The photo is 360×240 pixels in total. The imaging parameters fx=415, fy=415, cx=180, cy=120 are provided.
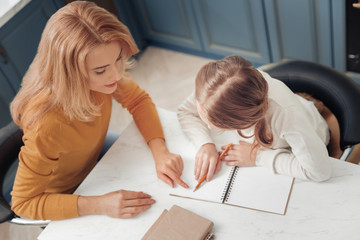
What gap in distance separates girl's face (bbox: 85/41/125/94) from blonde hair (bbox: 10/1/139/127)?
2cm

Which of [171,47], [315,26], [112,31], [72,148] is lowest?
[171,47]

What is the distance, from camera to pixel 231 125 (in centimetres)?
123

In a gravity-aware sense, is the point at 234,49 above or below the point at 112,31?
below

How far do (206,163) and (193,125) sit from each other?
0.18 metres

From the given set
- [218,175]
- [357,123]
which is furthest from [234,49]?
[218,175]

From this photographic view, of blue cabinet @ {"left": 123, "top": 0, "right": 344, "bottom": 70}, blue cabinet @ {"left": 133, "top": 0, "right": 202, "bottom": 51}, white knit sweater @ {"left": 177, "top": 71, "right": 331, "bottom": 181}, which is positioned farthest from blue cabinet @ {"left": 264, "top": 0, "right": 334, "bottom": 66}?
white knit sweater @ {"left": 177, "top": 71, "right": 331, "bottom": 181}

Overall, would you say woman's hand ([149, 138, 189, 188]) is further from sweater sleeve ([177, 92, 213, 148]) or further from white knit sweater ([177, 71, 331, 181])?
white knit sweater ([177, 71, 331, 181])

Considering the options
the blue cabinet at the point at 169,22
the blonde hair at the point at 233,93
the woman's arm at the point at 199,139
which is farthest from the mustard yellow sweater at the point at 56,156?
the blue cabinet at the point at 169,22

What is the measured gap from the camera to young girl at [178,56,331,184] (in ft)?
3.85

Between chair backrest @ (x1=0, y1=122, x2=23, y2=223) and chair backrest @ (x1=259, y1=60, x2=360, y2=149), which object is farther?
chair backrest @ (x1=0, y1=122, x2=23, y2=223)

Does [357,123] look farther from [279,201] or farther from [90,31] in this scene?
[90,31]

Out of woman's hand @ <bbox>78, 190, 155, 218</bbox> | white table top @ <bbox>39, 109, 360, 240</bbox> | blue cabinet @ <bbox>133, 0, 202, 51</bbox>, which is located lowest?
blue cabinet @ <bbox>133, 0, 202, 51</bbox>

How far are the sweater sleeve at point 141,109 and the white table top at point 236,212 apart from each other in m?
0.10

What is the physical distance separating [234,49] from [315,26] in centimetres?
62
